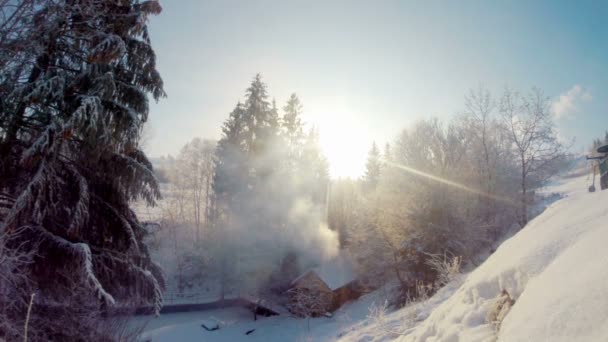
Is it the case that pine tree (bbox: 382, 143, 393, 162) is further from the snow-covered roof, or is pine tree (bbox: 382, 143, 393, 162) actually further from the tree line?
the snow-covered roof

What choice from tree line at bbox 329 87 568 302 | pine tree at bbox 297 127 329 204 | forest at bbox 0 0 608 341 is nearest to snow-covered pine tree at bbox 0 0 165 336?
forest at bbox 0 0 608 341

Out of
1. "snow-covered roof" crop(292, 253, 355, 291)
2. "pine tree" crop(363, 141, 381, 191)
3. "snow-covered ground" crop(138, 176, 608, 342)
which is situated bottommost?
"snow-covered roof" crop(292, 253, 355, 291)

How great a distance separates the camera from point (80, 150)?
5551mm

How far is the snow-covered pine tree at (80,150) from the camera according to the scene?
471 cm

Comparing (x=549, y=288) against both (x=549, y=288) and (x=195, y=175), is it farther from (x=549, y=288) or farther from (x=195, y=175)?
(x=195, y=175)

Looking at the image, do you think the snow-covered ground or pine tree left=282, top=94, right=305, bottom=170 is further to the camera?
pine tree left=282, top=94, right=305, bottom=170

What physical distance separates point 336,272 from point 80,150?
21.2 meters

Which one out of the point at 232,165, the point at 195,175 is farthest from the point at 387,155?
the point at 195,175

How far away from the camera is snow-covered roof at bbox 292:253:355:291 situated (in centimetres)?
2219

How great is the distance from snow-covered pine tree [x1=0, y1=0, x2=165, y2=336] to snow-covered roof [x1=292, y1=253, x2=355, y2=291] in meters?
17.4

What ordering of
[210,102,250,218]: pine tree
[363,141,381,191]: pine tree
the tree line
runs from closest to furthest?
the tree line < [210,102,250,218]: pine tree < [363,141,381,191]: pine tree

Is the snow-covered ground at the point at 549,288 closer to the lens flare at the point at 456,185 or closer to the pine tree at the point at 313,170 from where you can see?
the lens flare at the point at 456,185

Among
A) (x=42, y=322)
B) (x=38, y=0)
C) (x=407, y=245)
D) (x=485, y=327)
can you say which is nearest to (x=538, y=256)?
(x=485, y=327)

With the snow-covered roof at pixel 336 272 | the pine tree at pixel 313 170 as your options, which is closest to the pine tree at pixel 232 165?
the pine tree at pixel 313 170
